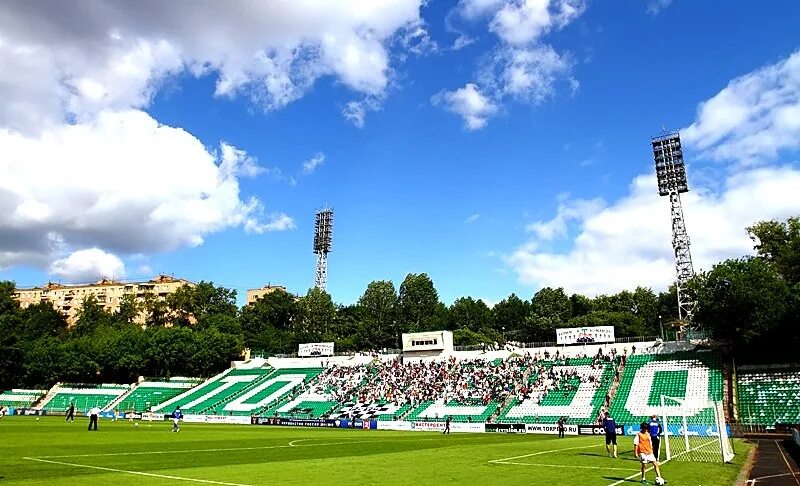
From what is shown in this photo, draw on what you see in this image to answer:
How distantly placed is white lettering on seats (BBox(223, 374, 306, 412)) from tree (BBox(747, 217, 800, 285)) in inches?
2256

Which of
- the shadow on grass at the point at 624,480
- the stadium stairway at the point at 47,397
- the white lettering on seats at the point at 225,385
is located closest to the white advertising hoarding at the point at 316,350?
the white lettering on seats at the point at 225,385

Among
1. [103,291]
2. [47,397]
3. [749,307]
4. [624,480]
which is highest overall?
[103,291]

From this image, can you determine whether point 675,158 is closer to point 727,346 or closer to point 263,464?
point 727,346

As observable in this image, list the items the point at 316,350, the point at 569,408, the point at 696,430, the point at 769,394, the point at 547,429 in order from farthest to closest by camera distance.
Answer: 1. the point at 316,350
2. the point at 569,408
3. the point at 769,394
4. the point at 547,429
5. the point at 696,430

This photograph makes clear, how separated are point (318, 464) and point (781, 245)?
61279mm

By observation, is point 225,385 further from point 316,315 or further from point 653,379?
point 653,379

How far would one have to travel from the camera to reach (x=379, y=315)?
110m

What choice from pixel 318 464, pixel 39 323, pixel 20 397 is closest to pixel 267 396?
pixel 20 397

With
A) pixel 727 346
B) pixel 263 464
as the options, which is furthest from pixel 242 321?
pixel 263 464

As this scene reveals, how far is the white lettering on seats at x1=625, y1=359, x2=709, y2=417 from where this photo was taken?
50.9 m

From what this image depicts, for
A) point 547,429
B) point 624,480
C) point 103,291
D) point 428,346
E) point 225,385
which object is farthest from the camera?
point 103,291

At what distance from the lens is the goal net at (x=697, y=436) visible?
25847mm

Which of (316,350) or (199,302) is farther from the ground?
(199,302)

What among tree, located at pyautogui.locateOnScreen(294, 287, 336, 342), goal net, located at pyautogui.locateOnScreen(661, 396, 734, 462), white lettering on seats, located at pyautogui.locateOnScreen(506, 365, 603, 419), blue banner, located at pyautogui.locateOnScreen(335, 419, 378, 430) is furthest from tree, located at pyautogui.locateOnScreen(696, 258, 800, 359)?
tree, located at pyautogui.locateOnScreen(294, 287, 336, 342)
